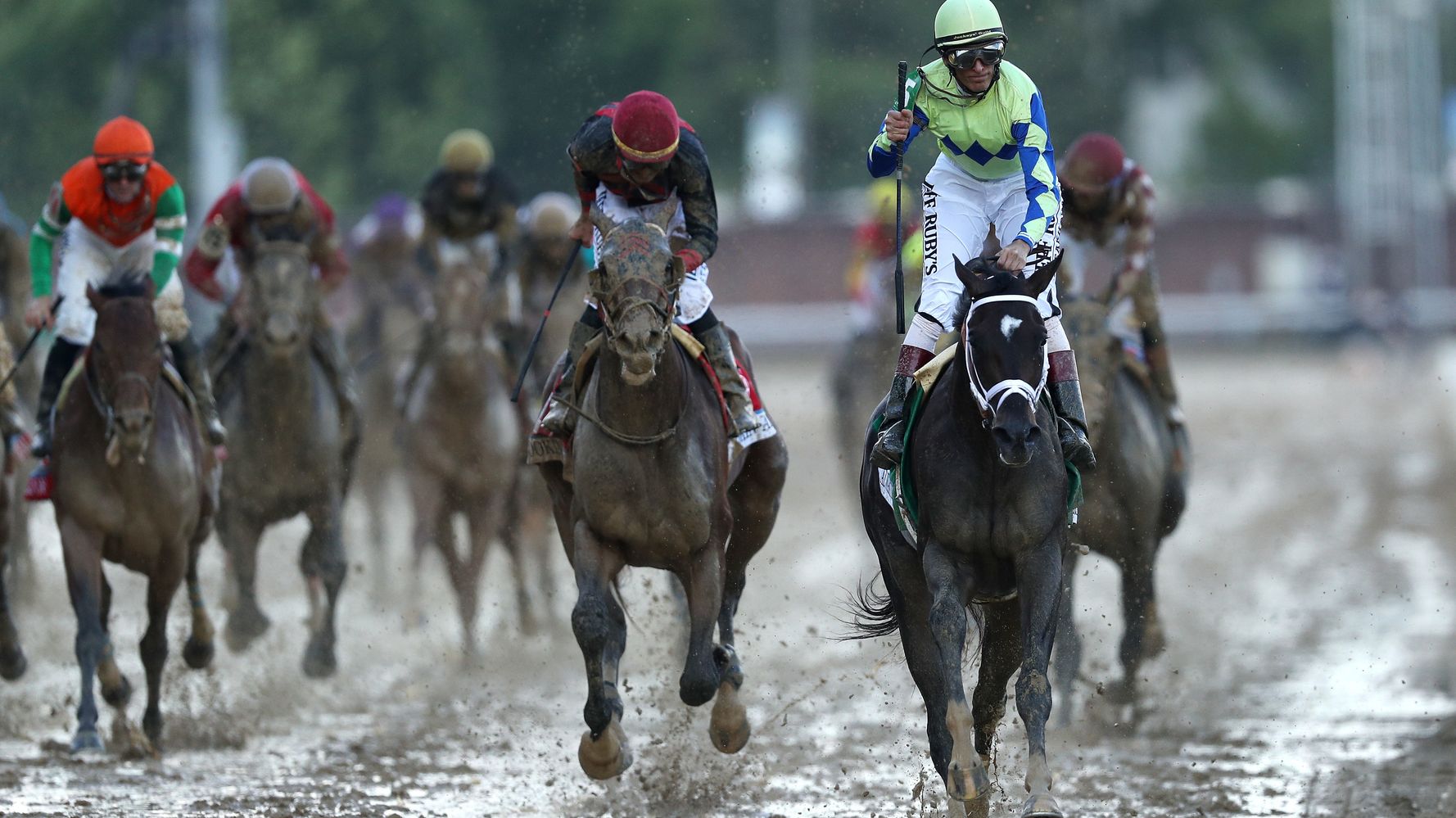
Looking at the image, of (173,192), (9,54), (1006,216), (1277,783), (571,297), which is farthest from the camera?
(9,54)

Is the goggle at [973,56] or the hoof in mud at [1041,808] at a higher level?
the goggle at [973,56]

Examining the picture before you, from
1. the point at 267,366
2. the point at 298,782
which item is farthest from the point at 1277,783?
the point at 267,366

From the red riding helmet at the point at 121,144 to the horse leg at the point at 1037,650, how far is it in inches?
197

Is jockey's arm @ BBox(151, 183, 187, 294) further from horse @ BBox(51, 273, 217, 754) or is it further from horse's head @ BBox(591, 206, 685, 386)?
horse's head @ BBox(591, 206, 685, 386)

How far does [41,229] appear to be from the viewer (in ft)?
35.2

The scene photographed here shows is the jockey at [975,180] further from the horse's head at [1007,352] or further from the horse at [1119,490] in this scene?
the horse at [1119,490]

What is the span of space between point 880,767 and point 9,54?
24175 millimetres

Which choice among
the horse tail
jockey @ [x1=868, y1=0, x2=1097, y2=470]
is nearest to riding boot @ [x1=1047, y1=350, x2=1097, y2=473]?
jockey @ [x1=868, y1=0, x2=1097, y2=470]

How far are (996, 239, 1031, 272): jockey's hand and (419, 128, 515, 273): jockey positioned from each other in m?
Answer: 6.82

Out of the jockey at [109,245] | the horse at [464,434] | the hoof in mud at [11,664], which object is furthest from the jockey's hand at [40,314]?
the horse at [464,434]

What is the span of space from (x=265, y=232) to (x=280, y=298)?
64 centimetres

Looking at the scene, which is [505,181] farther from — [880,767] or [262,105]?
[262,105]

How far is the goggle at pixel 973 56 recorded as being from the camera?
7.98m

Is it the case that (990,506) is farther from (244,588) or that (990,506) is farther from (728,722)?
(244,588)
